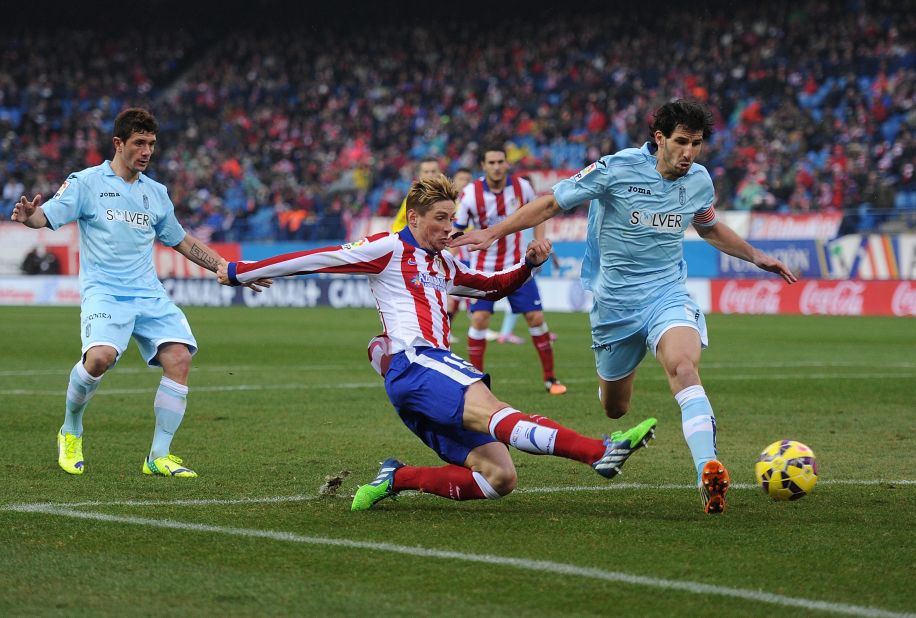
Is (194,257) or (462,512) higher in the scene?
(194,257)

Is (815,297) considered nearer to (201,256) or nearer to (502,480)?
(201,256)

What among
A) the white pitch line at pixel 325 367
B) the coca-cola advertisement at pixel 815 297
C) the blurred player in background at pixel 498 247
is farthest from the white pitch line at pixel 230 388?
the coca-cola advertisement at pixel 815 297

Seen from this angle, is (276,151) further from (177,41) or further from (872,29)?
(872,29)

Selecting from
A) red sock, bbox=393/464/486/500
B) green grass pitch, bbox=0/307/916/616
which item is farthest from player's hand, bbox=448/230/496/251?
green grass pitch, bbox=0/307/916/616

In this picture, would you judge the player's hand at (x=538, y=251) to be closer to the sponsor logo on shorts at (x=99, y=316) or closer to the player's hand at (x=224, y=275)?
the player's hand at (x=224, y=275)

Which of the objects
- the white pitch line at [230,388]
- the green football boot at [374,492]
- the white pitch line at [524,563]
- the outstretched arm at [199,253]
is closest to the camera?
the white pitch line at [524,563]

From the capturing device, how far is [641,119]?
33.3 m

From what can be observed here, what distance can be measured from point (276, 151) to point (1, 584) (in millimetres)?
36602

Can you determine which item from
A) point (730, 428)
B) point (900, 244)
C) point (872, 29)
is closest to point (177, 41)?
point (872, 29)

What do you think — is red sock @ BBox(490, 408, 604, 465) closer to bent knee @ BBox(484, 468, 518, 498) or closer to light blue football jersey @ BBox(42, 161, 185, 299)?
bent knee @ BBox(484, 468, 518, 498)

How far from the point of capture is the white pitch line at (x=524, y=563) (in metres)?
4.37

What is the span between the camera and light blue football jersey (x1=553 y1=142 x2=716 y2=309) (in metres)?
7.07

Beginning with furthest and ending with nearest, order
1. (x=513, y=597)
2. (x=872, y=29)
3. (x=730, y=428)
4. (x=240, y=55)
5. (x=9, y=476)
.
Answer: (x=240, y=55), (x=872, y=29), (x=730, y=428), (x=9, y=476), (x=513, y=597)

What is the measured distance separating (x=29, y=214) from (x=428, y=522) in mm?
3091
